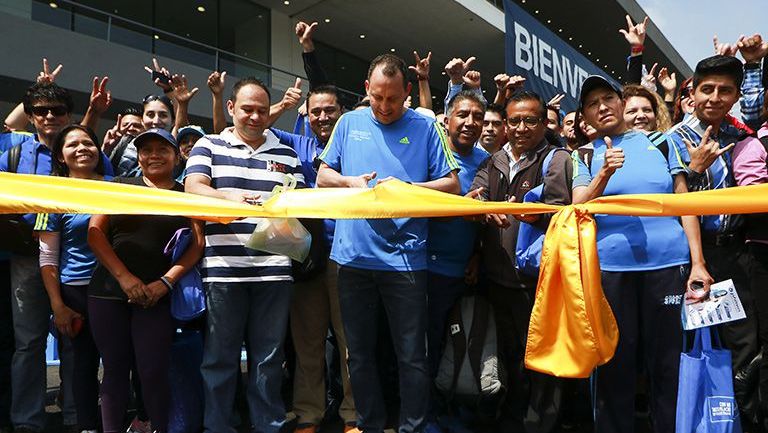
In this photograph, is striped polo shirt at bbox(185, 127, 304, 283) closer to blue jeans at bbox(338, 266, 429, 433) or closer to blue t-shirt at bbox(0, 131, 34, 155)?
blue jeans at bbox(338, 266, 429, 433)

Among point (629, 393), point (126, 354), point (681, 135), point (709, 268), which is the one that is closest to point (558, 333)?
point (629, 393)

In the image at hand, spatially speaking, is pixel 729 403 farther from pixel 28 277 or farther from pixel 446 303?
pixel 28 277

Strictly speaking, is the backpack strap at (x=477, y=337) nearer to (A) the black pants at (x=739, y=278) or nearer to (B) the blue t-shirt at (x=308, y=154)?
(B) the blue t-shirt at (x=308, y=154)

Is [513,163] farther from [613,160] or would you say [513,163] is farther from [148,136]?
[148,136]

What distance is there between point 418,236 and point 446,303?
0.61 m

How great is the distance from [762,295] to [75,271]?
382cm

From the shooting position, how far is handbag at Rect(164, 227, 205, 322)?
2.88 metres

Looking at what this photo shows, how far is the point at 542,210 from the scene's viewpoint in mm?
2660

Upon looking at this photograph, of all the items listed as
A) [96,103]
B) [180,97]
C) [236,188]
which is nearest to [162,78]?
[180,97]

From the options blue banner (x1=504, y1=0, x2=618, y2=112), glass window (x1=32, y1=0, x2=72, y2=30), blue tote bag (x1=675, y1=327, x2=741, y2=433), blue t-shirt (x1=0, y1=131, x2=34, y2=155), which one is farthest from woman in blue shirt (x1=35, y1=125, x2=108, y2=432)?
glass window (x1=32, y1=0, x2=72, y2=30)

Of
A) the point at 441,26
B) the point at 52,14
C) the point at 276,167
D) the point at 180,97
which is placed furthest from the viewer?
the point at 441,26

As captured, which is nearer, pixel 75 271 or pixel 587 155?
pixel 587 155

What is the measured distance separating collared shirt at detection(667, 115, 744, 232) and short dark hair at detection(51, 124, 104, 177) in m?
3.33

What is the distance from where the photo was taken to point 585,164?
9.14 feet
